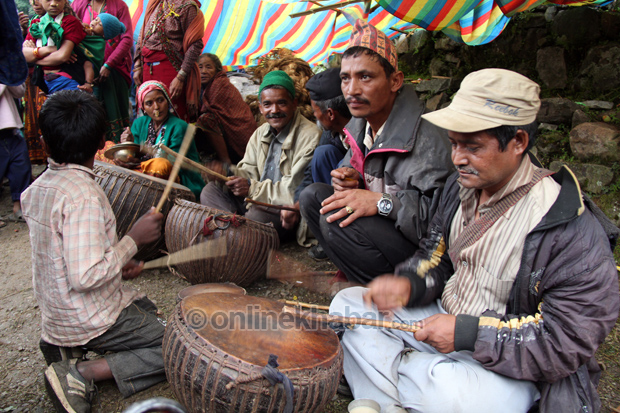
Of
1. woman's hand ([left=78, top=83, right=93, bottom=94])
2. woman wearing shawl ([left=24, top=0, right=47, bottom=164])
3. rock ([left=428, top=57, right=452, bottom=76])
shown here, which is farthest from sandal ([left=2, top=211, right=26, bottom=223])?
rock ([left=428, top=57, right=452, bottom=76])

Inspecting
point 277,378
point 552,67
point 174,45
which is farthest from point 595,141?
point 174,45

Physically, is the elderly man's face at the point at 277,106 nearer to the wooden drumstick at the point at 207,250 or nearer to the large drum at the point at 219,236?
the large drum at the point at 219,236

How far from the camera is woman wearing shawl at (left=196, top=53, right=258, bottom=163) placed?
5.43m

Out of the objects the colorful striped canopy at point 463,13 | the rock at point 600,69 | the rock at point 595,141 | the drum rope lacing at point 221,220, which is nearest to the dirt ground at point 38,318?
the drum rope lacing at point 221,220

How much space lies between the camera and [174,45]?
16.4 ft

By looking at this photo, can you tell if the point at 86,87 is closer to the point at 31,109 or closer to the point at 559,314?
the point at 31,109

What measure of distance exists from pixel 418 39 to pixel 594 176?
10.4 feet

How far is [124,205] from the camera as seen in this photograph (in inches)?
133

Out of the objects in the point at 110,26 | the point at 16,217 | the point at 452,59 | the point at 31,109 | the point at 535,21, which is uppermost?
the point at 535,21

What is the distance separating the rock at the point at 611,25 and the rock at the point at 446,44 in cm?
158

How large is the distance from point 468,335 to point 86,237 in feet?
5.40

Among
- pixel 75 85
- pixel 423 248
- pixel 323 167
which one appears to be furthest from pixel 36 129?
pixel 423 248

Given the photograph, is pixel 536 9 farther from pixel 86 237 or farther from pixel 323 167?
pixel 86 237

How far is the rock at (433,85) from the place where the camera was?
5191mm
